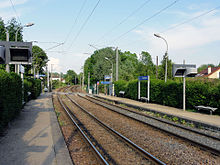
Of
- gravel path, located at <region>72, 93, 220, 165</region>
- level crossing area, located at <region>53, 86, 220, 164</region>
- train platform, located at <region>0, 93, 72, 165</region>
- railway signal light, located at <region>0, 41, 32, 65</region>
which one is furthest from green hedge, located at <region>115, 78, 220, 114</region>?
railway signal light, located at <region>0, 41, 32, 65</region>

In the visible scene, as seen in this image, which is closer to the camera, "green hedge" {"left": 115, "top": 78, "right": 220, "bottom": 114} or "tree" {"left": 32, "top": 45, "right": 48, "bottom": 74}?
"green hedge" {"left": 115, "top": 78, "right": 220, "bottom": 114}

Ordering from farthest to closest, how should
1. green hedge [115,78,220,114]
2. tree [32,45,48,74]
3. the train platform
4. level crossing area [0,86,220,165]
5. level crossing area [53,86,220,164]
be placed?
tree [32,45,48,74]
green hedge [115,78,220,114]
level crossing area [53,86,220,164]
level crossing area [0,86,220,165]
the train platform

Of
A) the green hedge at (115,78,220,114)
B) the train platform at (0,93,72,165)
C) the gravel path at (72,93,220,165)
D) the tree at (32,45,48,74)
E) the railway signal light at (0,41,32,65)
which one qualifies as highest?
the tree at (32,45,48,74)

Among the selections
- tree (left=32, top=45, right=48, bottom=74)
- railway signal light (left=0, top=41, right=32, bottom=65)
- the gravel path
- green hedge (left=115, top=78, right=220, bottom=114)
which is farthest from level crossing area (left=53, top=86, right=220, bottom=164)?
tree (left=32, top=45, right=48, bottom=74)

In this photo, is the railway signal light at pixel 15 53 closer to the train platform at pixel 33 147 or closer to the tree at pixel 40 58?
the train platform at pixel 33 147

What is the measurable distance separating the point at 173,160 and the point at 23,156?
4.14 meters

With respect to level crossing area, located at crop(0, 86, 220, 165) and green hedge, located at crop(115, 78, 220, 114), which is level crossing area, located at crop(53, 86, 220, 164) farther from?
A: green hedge, located at crop(115, 78, 220, 114)

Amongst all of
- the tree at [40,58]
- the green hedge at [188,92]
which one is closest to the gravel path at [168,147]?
the green hedge at [188,92]

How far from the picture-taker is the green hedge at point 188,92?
45.9ft

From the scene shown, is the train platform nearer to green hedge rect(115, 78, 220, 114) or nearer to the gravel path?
the gravel path

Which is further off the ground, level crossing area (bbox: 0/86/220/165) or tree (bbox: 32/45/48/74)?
tree (bbox: 32/45/48/74)

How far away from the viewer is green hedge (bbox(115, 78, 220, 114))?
45.9 ft

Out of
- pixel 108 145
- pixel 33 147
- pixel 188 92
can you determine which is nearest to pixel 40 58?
pixel 188 92

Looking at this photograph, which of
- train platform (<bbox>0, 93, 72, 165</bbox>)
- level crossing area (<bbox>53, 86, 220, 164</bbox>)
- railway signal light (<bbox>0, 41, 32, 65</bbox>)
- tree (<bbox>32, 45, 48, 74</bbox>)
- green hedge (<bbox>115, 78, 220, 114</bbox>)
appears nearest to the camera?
train platform (<bbox>0, 93, 72, 165</bbox>)
